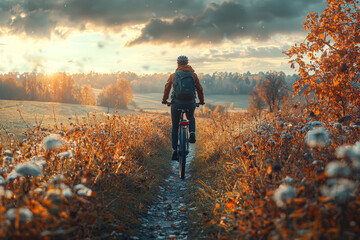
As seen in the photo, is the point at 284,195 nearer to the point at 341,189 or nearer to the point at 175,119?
the point at 341,189

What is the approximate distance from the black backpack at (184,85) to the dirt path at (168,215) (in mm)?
2387

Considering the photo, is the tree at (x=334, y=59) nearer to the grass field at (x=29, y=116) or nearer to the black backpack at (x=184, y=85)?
the black backpack at (x=184, y=85)

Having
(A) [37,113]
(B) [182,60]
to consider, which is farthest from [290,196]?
(A) [37,113]

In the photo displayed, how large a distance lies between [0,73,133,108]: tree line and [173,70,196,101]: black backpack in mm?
62168

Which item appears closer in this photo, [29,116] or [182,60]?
[182,60]

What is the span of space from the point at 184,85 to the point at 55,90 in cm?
7376

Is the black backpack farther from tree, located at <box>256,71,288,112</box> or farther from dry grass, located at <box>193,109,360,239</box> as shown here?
tree, located at <box>256,71,288,112</box>

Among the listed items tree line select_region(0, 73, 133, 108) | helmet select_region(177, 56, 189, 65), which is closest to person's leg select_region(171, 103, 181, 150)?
helmet select_region(177, 56, 189, 65)

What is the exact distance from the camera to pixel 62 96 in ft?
232

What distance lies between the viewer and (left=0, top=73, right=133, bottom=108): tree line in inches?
2724

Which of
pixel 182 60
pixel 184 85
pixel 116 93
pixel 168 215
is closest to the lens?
pixel 168 215

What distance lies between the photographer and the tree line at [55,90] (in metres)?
69.2

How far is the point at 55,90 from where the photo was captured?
7131cm

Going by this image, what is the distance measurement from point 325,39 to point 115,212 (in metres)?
5.88
